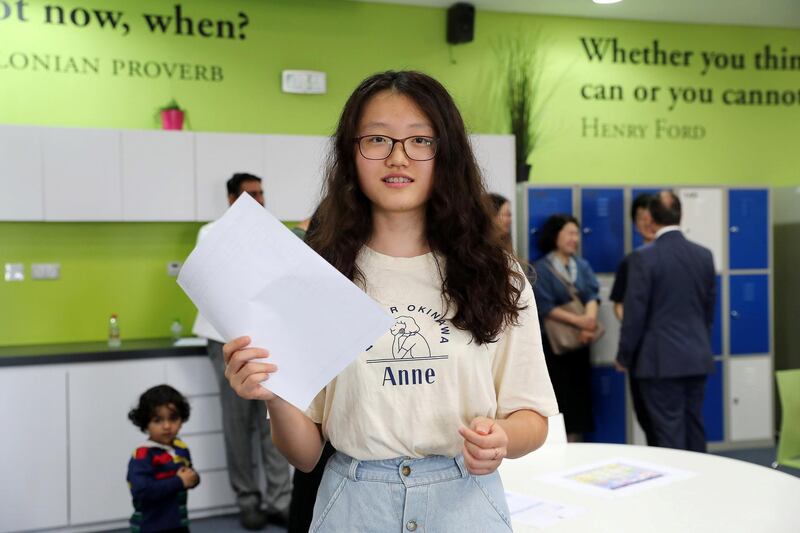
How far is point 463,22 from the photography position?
5.89 m

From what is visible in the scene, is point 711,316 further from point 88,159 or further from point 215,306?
point 215,306

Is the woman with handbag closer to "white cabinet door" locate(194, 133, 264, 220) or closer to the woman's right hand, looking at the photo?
"white cabinet door" locate(194, 133, 264, 220)

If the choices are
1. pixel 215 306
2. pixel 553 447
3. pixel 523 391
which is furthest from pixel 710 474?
pixel 215 306

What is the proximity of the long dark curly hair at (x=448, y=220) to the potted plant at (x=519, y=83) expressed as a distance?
4704mm

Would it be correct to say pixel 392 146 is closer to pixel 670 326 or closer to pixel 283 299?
pixel 283 299

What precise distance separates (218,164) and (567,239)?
219cm

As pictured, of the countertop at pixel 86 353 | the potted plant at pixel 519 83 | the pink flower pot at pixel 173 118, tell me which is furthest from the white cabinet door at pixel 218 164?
the potted plant at pixel 519 83

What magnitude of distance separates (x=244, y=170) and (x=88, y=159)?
0.88 meters

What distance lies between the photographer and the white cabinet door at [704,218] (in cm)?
583

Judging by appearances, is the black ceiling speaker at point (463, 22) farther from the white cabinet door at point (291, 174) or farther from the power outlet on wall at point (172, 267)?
the power outlet on wall at point (172, 267)

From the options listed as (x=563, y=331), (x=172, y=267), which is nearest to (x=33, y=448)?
(x=172, y=267)

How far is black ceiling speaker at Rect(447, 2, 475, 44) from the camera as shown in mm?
5897

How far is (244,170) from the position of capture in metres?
5.06

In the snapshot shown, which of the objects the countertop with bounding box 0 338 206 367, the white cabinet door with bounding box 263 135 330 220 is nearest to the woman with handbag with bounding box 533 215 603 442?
the white cabinet door with bounding box 263 135 330 220
